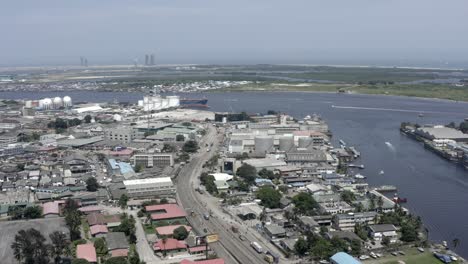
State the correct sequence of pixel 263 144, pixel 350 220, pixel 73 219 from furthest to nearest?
pixel 263 144, pixel 350 220, pixel 73 219

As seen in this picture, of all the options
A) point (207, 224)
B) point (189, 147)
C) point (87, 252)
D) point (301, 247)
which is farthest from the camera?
point (189, 147)

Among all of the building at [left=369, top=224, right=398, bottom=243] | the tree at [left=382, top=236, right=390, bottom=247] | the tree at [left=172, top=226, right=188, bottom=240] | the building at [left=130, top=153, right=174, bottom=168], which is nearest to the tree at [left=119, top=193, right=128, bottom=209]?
the tree at [left=172, top=226, right=188, bottom=240]

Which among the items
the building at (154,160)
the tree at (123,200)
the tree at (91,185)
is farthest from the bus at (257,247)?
the building at (154,160)

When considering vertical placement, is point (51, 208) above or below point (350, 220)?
below

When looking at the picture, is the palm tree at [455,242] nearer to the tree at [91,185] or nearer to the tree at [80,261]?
the tree at [80,261]

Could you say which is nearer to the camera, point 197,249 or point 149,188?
point 197,249

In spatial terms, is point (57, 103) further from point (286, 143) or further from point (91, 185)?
point (91, 185)

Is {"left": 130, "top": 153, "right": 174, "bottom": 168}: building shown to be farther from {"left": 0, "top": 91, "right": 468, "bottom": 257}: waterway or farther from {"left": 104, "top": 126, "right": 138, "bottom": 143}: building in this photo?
{"left": 0, "top": 91, "right": 468, "bottom": 257}: waterway

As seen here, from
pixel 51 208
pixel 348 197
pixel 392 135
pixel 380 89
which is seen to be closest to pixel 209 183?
pixel 348 197

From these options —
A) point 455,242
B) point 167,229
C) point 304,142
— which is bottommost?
point 167,229
